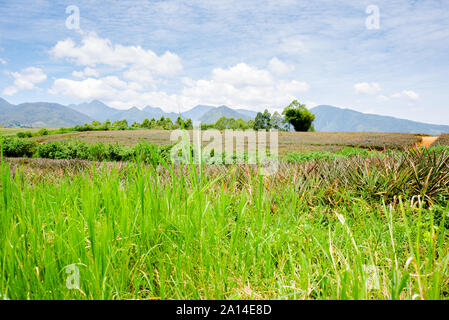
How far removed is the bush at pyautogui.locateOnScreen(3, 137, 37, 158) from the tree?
4560 centimetres

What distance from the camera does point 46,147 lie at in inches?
351

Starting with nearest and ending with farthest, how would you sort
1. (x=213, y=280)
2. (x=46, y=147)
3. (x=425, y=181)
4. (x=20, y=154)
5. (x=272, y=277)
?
(x=213, y=280), (x=272, y=277), (x=425, y=181), (x=46, y=147), (x=20, y=154)

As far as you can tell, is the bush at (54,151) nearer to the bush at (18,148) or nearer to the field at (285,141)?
the bush at (18,148)

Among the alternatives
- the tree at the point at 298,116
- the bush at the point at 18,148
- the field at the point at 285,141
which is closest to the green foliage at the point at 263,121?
the tree at the point at 298,116

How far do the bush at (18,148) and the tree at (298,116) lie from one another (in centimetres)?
4560

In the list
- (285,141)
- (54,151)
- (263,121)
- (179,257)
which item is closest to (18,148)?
(54,151)

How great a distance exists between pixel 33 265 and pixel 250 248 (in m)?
1.07

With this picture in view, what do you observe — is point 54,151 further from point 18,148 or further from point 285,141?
point 285,141

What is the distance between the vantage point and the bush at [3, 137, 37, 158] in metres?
9.49

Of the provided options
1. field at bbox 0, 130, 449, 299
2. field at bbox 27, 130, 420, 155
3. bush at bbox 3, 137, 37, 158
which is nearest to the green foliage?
field at bbox 27, 130, 420, 155

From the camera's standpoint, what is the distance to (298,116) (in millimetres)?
50750

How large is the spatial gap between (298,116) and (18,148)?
154 ft
